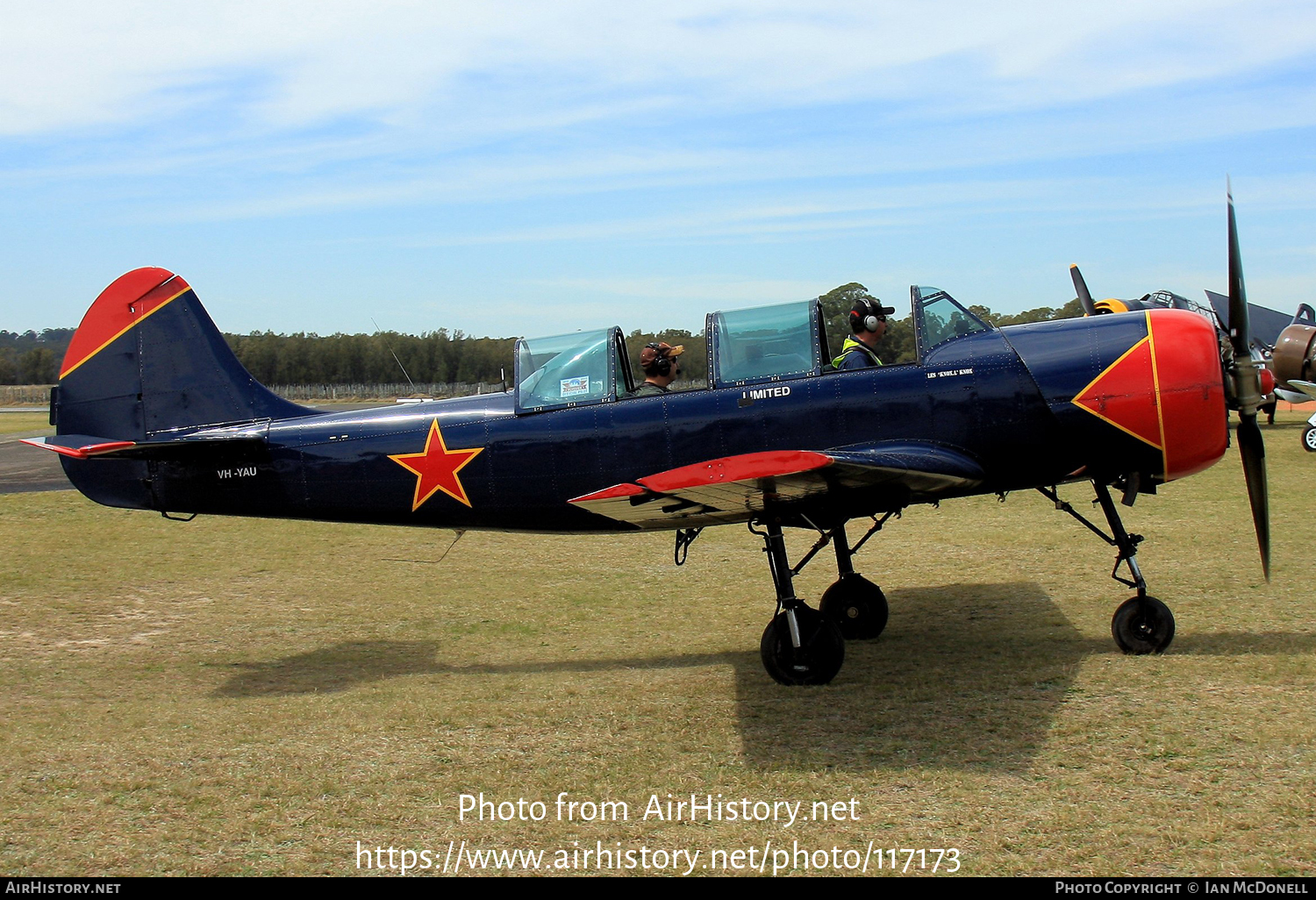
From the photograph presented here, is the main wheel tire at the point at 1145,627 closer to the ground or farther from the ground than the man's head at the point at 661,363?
closer to the ground

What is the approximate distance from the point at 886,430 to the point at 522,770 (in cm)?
362

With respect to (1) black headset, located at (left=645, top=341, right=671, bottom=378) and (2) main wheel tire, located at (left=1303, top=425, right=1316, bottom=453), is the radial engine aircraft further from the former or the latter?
(2) main wheel tire, located at (left=1303, top=425, right=1316, bottom=453)

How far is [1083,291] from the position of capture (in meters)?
15.0

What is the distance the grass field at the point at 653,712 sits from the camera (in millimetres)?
4840

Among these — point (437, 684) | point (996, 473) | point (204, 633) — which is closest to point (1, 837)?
point (437, 684)

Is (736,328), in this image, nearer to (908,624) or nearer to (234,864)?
(908,624)

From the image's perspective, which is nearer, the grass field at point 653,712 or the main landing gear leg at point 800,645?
the grass field at point 653,712

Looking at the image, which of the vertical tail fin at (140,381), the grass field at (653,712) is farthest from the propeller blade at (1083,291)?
the vertical tail fin at (140,381)

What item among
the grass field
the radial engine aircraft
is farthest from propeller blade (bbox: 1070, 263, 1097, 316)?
the radial engine aircraft

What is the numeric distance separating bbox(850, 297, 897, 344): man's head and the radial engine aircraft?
313 millimetres

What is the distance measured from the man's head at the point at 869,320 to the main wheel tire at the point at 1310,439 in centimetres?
1636

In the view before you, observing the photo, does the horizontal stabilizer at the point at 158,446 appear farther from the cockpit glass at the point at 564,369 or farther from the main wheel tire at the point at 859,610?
the main wheel tire at the point at 859,610

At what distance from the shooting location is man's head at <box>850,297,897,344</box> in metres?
7.91

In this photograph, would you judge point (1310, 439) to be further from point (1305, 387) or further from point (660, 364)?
point (660, 364)
